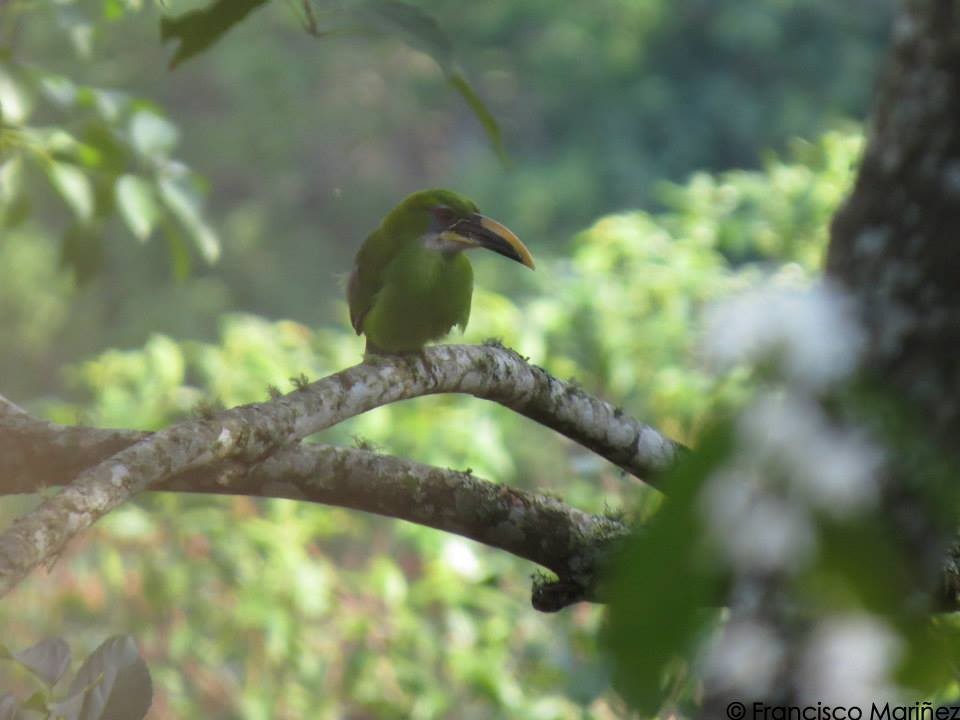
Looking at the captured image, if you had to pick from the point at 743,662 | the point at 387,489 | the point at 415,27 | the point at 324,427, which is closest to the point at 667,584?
the point at 415,27

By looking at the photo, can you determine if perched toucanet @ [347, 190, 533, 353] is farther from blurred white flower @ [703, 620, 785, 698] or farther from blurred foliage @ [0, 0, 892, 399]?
blurred foliage @ [0, 0, 892, 399]

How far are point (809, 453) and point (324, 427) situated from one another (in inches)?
39.7

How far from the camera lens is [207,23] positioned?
2.69ft

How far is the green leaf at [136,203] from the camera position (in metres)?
1.95

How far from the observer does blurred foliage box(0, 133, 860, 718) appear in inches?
122

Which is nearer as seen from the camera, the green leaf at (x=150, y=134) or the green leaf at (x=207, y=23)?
the green leaf at (x=207, y=23)

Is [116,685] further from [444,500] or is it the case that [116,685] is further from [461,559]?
[461,559]

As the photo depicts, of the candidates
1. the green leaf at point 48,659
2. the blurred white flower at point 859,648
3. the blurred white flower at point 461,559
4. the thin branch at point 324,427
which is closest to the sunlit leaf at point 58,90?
the thin branch at point 324,427

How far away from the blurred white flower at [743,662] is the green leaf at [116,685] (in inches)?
33.3

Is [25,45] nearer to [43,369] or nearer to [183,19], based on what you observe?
[43,369]

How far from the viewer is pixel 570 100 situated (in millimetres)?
11789

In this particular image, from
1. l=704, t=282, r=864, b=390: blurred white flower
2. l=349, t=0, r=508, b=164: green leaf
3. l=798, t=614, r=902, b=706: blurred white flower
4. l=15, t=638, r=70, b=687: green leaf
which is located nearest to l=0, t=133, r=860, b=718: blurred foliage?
l=15, t=638, r=70, b=687: green leaf

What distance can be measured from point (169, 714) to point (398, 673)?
819 millimetres

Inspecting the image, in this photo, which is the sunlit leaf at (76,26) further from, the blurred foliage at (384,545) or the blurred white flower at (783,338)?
the blurred white flower at (783,338)
